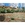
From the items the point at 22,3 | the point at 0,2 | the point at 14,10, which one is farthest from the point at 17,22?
the point at 0,2

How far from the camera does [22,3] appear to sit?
1.66m

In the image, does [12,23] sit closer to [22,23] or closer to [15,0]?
[22,23]

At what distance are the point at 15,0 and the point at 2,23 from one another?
0.43m

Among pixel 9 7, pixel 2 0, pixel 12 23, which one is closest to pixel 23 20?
pixel 12 23

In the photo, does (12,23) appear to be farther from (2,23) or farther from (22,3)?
(22,3)

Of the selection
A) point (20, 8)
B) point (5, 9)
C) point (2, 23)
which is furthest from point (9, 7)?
point (2, 23)

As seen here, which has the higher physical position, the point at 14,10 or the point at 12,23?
the point at 14,10

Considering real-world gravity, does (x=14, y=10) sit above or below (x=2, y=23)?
above

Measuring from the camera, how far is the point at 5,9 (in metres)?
1.67

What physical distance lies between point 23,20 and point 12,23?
0.19 metres

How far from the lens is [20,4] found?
1664mm

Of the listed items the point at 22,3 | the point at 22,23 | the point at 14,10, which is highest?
the point at 22,3

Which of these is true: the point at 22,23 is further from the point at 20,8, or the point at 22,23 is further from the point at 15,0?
the point at 15,0

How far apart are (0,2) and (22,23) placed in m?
0.50
